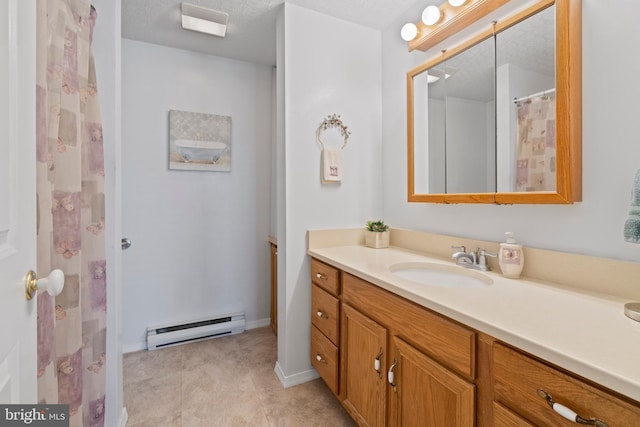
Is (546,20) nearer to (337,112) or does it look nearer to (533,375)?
(337,112)

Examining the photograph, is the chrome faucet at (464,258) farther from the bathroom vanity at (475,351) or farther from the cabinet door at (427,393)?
the cabinet door at (427,393)

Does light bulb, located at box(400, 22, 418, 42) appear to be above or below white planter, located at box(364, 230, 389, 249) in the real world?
above

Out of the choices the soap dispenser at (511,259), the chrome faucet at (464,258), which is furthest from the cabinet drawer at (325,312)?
the soap dispenser at (511,259)

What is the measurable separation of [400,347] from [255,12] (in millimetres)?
2107

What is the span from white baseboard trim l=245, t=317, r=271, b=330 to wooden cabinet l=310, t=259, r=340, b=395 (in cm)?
92

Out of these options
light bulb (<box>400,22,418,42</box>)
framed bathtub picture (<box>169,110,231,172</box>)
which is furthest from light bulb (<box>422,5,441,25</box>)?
framed bathtub picture (<box>169,110,231,172</box>)

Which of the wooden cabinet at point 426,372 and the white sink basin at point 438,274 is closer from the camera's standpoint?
the wooden cabinet at point 426,372

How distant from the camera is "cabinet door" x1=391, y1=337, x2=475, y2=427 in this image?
2.90 ft

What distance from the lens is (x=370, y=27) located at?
2064 mm

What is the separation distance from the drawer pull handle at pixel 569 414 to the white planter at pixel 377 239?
1257 mm

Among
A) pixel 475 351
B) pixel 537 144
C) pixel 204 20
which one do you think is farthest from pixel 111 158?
pixel 537 144

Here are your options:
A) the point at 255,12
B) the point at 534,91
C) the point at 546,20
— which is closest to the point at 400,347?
the point at 534,91

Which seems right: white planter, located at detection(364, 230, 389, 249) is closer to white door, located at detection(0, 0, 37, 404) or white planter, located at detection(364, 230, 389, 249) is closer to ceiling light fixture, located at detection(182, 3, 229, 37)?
white door, located at detection(0, 0, 37, 404)

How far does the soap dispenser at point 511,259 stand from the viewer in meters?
1.22
